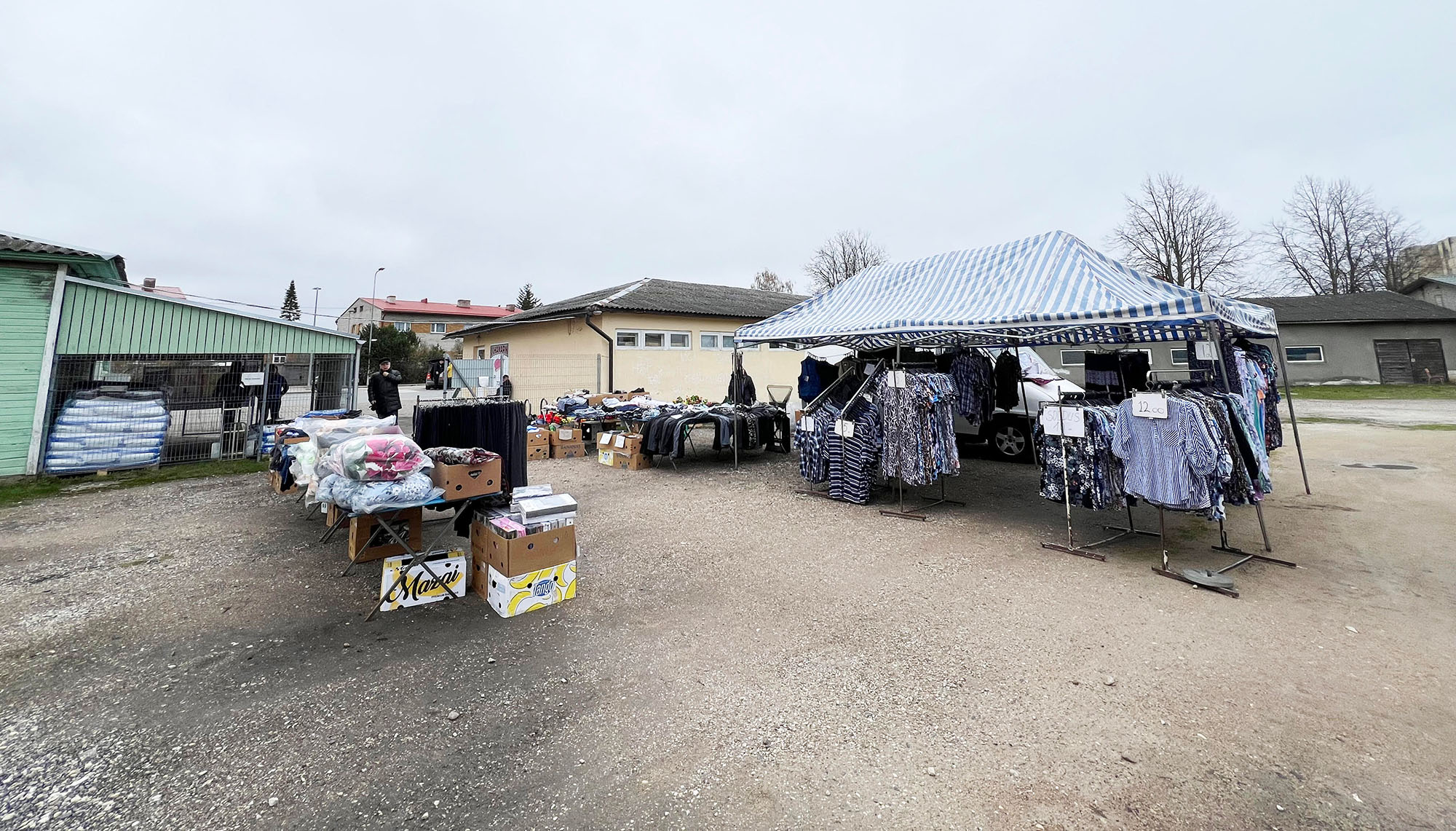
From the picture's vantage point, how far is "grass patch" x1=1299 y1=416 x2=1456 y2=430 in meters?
10.9

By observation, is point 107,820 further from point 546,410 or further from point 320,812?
point 546,410

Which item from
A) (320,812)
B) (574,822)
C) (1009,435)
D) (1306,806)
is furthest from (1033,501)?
(320,812)

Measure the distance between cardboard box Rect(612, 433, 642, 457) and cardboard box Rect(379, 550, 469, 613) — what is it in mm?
5104

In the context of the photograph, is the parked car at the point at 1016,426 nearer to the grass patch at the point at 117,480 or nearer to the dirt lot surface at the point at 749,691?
the dirt lot surface at the point at 749,691

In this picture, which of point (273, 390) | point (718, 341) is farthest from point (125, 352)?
point (718, 341)

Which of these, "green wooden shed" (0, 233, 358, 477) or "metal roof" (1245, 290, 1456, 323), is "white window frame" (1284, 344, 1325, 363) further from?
"green wooden shed" (0, 233, 358, 477)

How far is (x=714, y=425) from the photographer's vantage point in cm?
910

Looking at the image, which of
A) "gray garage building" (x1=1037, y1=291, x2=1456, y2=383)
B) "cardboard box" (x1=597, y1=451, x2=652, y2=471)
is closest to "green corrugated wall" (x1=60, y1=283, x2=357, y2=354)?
"cardboard box" (x1=597, y1=451, x2=652, y2=471)

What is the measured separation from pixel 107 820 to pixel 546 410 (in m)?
10.1

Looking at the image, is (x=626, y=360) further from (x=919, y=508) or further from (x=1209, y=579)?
(x=1209, y=579)

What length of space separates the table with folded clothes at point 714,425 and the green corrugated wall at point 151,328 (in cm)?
648

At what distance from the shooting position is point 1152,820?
69.6 inches

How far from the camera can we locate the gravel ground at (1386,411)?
12328 mm

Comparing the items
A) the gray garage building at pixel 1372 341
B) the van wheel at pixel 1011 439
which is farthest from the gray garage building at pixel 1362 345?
the van wheel at pixel 1011 439
